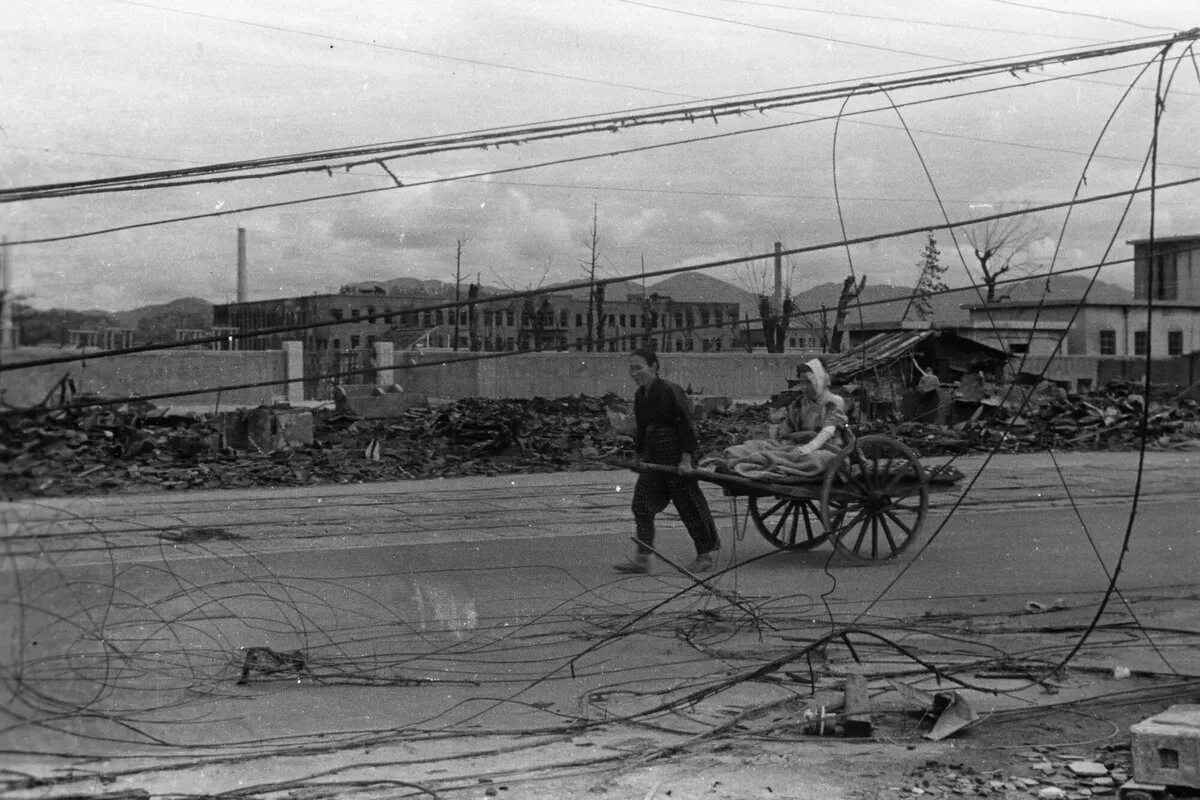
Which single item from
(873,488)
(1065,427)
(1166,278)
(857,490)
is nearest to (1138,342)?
(1065,427)

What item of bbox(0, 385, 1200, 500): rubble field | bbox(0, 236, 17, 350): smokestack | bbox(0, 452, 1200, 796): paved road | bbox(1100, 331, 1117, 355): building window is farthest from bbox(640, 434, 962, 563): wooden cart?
bbox(1100, 331, 1117, 355): building window

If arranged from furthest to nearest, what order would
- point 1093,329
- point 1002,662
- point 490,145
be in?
point 1093,329 → point 490,145 → point 1002,662

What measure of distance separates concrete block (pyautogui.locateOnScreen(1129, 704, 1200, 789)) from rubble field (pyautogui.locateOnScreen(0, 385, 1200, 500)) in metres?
9.12

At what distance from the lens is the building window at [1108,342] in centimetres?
3409

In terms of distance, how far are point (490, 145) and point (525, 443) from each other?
1261 cm

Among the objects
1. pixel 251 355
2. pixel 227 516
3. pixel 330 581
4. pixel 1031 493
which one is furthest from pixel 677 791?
pixel 251 355

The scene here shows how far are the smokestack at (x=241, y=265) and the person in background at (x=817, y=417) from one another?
908 inches

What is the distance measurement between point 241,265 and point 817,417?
2446 centimetres

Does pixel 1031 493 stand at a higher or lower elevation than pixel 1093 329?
lower

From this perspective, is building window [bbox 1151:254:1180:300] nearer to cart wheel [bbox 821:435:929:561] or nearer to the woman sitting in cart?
cart wheel [bbox 821:435:929:561]

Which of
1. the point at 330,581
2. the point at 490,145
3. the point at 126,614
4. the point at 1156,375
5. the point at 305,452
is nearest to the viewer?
the point at 126,614

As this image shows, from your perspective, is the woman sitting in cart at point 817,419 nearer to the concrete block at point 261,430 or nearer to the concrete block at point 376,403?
the concrete block at point 261,430

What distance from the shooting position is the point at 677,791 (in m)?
4.94

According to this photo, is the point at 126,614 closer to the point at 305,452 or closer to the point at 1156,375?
the point at 305,452
